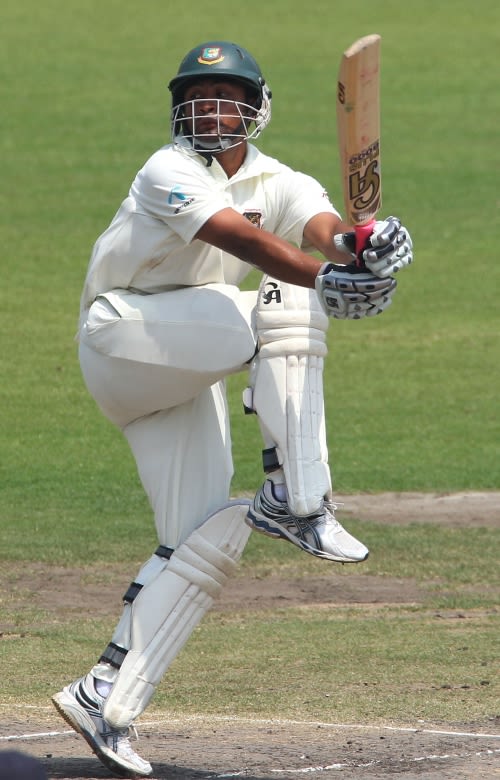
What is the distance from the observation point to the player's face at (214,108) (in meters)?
4.67

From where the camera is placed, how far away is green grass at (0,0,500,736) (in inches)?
255

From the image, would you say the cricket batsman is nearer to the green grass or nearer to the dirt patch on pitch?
the dirt patch on pitch

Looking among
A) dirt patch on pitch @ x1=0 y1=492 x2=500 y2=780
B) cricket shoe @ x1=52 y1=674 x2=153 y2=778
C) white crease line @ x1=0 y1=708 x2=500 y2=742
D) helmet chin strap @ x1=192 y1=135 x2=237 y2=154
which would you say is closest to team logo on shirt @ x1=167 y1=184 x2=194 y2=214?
helmet chin strap @ x1=192 y1=135 x2=237 y2=154

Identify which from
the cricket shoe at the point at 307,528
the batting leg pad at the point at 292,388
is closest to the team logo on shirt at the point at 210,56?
the batting leg pad at the point at 292,388

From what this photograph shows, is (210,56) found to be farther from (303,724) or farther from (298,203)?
(303,724)

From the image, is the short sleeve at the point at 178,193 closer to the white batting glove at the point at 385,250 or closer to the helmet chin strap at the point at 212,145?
the helmet chin strap at the point at 212,145

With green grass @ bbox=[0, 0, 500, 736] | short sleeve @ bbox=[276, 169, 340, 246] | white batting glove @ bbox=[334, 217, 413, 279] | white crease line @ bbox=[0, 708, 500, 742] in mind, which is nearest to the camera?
white batting glove @ bbox=[334, 217, 413, 279]

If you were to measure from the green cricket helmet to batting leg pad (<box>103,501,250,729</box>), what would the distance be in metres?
1.12

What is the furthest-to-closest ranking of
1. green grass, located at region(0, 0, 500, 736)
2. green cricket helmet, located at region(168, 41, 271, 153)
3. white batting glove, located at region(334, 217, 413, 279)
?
green grass, located at region(0, 0, 500, 736)
green cricket helmet, located at region(168, 41, 271, 153)
white batting glove, located at region(334, 217, 413, 279)

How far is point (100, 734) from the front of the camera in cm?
457

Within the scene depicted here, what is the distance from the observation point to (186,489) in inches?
186

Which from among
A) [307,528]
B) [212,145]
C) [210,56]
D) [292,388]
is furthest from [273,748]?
[210,56]

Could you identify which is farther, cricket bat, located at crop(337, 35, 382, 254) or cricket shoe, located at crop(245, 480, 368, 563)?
cricket shoe, located at crop(245, 480, 368, 563)

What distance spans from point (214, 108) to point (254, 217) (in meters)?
0.35
